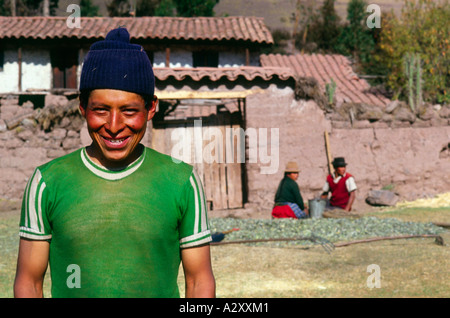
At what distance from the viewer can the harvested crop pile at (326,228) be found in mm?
7551

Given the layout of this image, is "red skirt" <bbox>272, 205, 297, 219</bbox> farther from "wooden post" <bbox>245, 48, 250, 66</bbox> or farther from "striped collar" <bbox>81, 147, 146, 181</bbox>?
"wooden post" <bbox>245, 48, 250, 66</bbox>

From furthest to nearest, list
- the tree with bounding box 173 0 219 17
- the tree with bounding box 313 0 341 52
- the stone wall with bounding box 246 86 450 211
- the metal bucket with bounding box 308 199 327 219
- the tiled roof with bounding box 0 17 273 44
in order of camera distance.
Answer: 1. the tree with bounding box 313 0 341 52
2. the tree with bounding box 173 0 219 17
3. the tiled roof with bounding box 0 17 273 44
4. the stone wall with bounding box 246 86 450 211
5. the metal bucket with bounding box 308 199 327 219

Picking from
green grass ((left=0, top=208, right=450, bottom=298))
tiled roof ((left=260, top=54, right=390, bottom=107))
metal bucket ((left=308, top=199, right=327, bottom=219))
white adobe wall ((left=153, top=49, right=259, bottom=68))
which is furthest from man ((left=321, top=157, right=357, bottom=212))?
white adobe wall ((left=153, top=49, right=259, bottom=68))

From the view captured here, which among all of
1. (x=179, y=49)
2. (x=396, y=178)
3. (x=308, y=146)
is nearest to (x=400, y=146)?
(x=396, y=178)

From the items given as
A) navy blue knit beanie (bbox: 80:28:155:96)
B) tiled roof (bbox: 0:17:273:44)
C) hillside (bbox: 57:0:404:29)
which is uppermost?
hillside (bbox: 57:0:404:29)

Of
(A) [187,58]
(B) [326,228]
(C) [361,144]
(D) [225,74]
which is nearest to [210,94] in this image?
(D) [225,74]

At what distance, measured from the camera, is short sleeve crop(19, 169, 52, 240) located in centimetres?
170

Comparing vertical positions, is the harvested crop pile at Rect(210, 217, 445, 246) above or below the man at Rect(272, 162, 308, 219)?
below

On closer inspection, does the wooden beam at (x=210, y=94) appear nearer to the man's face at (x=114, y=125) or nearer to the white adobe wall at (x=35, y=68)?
the man's face at (x=114, y=125)

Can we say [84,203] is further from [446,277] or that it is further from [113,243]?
[446,277]

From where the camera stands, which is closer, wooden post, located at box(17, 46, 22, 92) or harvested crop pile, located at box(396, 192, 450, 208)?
harvested crop pile, located at box(396, 192, 450, 208)

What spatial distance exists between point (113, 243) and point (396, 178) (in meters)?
10.0

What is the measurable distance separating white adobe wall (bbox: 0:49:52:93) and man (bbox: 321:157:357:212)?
12909 millimetres

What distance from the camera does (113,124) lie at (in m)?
1.76
